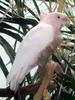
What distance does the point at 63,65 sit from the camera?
2.41 ft

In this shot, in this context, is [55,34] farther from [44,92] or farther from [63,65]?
[63,65]

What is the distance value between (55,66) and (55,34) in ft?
0.16

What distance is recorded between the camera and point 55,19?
50 centimetres

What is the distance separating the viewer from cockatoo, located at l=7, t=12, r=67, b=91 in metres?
0.46

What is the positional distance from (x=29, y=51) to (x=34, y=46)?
1 centimetres

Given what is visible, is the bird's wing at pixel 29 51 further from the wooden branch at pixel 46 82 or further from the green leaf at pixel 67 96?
the green leaf at pixel 67 96

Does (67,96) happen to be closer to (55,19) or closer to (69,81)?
(69,81)

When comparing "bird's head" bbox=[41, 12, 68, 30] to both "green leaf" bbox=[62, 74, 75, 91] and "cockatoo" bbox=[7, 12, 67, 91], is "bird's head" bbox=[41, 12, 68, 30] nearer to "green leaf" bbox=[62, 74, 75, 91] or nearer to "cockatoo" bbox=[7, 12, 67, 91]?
"cockatoo" bbox=[7, 12, 67, 91]

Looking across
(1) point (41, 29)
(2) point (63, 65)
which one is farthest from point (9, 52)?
(1) point (41, 29)

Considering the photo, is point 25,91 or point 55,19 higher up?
point 55,19

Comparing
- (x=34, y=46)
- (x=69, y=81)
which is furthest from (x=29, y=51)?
(x=69, y=81)

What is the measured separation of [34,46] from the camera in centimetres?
49

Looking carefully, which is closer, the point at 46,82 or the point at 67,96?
the point at 46,82

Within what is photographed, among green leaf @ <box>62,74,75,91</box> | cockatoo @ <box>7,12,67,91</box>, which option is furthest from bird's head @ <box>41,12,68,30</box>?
green leaf @ <box>62,74,75,91</box>
